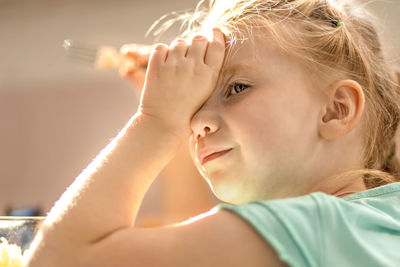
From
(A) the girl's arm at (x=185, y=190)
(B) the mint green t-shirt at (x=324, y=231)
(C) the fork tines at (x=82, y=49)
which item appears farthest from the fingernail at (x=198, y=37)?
(A) the girl's arm at (x=185, y=190)

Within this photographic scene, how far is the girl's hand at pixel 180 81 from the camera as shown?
708 mm

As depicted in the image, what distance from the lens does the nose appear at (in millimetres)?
718

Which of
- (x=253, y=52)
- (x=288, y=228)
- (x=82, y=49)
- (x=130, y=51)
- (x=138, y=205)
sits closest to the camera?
(x=288, y=228)

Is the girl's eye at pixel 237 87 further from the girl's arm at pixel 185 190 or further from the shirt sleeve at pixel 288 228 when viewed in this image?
the girl's arm at pixel 185 190

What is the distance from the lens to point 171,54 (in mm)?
735

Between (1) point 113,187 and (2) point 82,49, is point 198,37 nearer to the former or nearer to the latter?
(1) point 113,187

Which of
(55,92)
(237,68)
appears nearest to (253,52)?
(237,68)

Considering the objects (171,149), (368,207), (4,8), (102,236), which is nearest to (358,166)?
(368,207)

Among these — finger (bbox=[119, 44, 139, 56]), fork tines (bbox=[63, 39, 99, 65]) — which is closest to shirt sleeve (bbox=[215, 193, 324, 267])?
finger (bbox=[119, 44, 139, 56])

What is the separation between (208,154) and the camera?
0.74 m

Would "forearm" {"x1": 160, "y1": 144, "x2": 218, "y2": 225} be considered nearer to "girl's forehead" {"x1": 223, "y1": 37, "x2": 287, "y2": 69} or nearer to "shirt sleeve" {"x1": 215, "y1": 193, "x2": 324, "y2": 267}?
"girl's forehead" {"x1": 223, "y1": 37, "x2": 287, "y2": 69}

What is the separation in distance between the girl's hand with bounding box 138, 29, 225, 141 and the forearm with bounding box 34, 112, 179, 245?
0.02 metres

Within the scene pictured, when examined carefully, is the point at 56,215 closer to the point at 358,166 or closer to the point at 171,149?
the point at 171,149

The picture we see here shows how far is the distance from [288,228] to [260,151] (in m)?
0.17
